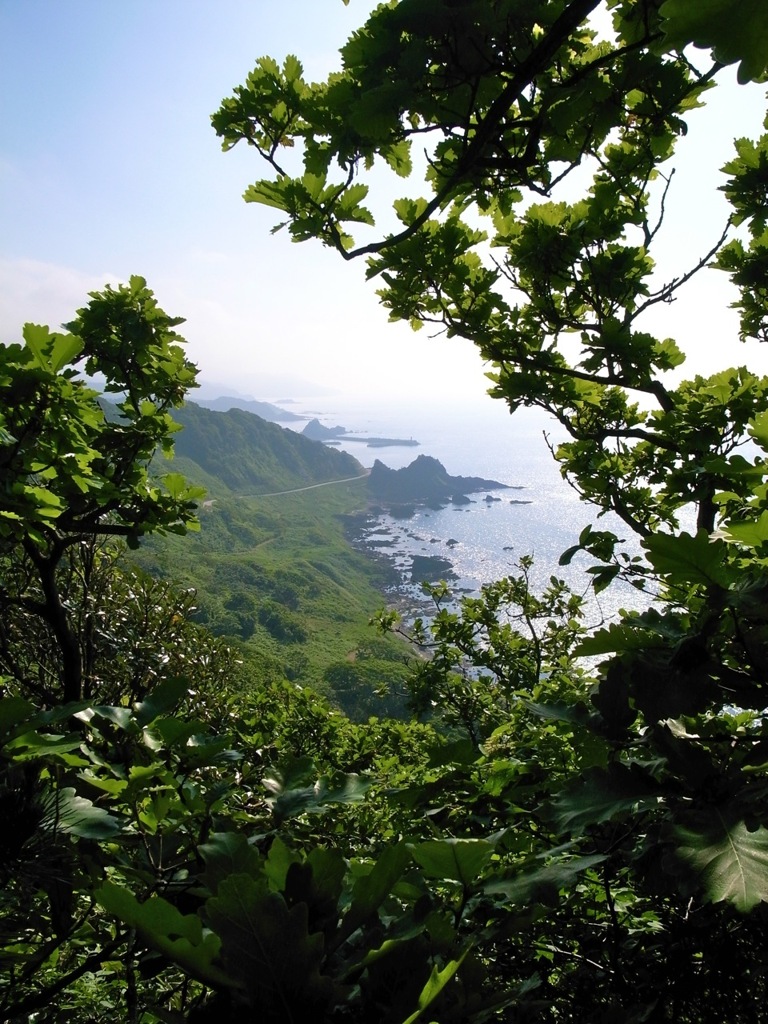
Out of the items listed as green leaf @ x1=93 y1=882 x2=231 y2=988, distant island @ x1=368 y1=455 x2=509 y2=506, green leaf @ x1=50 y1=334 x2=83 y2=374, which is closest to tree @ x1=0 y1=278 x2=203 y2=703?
green leaf @ x1=50 y1=334 x2=83 y2=374

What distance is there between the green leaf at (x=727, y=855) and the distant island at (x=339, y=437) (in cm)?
14289

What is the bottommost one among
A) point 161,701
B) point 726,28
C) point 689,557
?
point 161,701

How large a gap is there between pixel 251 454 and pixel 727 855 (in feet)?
398

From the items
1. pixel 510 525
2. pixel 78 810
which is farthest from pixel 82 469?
pixel 510 525

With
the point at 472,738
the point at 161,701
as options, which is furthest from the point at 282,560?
the point at 161,701

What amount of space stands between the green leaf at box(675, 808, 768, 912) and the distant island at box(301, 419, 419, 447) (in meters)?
143

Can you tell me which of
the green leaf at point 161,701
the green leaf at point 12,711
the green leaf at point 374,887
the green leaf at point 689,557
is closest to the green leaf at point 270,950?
the green leaf at point 374,887

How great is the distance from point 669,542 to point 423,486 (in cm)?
10036

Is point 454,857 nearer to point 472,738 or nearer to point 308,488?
point 472,738

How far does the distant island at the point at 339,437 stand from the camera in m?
154

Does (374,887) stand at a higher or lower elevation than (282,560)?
higher

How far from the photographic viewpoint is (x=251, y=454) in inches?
4641

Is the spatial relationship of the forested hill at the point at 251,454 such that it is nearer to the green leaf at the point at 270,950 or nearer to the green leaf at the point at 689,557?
the green leaf at the point at 689,557

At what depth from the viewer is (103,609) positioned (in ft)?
24.3
